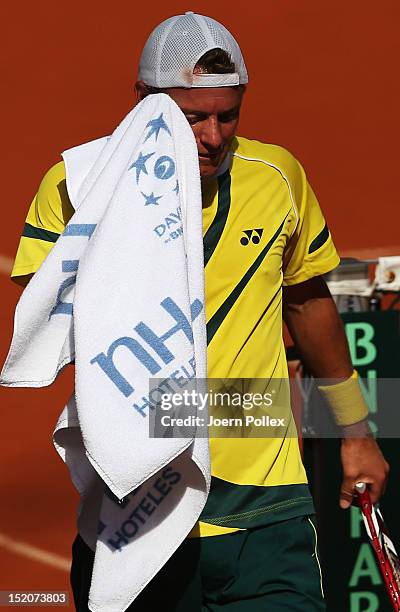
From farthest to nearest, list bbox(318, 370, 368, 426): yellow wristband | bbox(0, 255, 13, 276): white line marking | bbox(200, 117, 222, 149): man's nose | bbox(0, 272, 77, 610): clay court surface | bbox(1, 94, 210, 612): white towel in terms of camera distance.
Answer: bbox(0, 255, 13, 276): white line marking → bbox(0, 272, 77, 610): clay court surface → bbox(318, 370, 368, 426): yellow wristband → bbox(200, 117, 222, 149): man's nose → bbox(1, 94, 210, 612): white towel

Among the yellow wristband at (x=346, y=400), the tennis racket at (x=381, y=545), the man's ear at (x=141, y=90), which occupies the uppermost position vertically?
the man's ear at (x=141, y=90)

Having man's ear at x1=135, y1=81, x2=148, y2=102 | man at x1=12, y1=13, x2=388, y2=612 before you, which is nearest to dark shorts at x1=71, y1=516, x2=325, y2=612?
man at x1=12, y1=13, x2=388, y2=612

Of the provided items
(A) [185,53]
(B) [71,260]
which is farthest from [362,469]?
(A) [185,53]

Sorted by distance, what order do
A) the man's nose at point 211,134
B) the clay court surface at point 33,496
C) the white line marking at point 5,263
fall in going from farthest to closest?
the white line marking at point 5,263
the clay court surface at point 33,496
the man's nose at point 211,134

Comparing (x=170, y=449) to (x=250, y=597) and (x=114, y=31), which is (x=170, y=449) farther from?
(x=114, y=31)

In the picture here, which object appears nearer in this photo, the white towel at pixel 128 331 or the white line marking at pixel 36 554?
the white towel at pixel 128 331

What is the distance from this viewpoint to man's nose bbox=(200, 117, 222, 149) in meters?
3.01

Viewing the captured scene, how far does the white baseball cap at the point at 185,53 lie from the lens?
3027 mm

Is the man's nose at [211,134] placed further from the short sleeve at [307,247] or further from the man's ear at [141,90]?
the short sleeve at [307,247]

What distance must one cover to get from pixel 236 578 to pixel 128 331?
67 cm

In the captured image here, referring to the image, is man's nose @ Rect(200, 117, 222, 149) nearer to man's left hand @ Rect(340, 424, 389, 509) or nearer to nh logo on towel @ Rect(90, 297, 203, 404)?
nh logo on towel @ Rect(90, 297, 203, 404)

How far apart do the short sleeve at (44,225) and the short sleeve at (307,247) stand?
1.78 ft

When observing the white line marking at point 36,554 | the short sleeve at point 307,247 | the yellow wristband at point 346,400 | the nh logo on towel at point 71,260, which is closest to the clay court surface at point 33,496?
the white line marking at point 36,554

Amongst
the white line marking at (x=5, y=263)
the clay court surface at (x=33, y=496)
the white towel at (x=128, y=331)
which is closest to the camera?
the white towel at (x=128, y=331)
